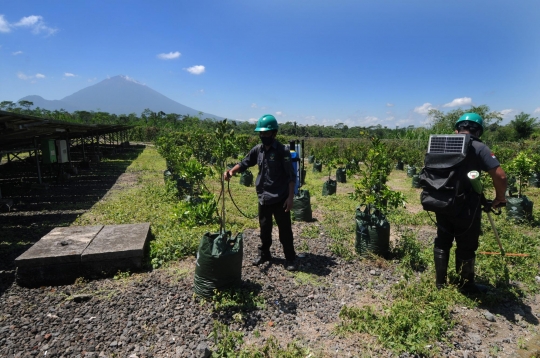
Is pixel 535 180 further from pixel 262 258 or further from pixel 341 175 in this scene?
pixel 262 258

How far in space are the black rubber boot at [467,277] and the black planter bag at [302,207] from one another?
314cm

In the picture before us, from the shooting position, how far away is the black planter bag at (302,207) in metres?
6.18

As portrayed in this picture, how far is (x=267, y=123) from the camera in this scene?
144 inches

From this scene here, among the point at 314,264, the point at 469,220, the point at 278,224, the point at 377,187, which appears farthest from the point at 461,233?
the point at 278,224

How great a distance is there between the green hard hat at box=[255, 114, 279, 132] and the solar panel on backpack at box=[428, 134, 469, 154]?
172cm

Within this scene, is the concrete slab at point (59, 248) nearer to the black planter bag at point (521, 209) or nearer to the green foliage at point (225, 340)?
the green foliage at point (225, 340)

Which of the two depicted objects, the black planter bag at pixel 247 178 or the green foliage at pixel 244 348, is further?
the black planter bag at pixel 247 178

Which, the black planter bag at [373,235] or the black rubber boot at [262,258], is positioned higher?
the black planter bag at [373,235]

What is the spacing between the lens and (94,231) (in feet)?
14.8

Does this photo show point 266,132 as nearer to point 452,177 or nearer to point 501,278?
point 452,177

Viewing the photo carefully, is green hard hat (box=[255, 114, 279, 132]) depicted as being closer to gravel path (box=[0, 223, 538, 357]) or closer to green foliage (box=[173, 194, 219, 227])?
gravel path (box=[0, 223, 538, 357])

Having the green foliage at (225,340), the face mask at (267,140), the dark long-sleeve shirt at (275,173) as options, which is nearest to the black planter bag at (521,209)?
the dark long-sleeve shirt at (275,173)

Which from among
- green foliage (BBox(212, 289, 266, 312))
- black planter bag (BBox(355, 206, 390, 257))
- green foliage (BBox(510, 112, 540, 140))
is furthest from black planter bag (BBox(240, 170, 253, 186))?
green foliage (BBox(510, 112, 540, 140))

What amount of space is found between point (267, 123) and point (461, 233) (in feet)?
7.91
